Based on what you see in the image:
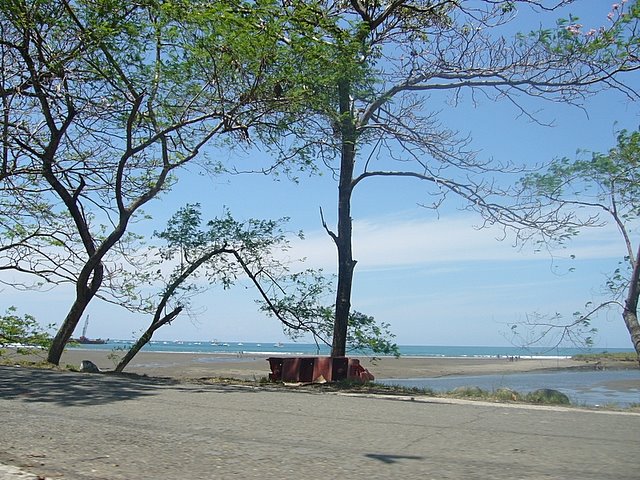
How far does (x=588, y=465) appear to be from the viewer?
5.68 meters

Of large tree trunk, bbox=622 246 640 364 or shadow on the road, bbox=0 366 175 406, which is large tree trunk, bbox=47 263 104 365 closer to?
shadow on the road, bbox=0 366 175 406

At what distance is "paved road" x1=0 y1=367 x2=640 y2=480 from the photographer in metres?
5.42

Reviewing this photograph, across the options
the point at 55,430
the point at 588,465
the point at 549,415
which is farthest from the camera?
the point at 549,415

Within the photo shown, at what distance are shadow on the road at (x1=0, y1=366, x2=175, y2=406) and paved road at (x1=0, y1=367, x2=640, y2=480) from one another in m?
0.04

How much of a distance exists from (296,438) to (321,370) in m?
6.66

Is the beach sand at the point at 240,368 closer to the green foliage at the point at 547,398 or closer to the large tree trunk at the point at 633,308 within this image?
the large tree trunk at the point at 633,308

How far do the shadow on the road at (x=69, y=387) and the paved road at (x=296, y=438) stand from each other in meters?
0.04

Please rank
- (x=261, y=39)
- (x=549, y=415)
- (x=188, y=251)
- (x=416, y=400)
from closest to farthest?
(x=549, y=415), (x=416, y=400), (x=261, y=39), (x=188, y=251)

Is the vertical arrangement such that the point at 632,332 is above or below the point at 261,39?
Answer: below

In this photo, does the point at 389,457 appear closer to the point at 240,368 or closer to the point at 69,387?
the point at 69,387

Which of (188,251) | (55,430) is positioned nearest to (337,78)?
(188,251)

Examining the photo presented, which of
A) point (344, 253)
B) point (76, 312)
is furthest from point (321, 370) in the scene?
point (76, 312)

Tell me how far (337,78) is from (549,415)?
733cm

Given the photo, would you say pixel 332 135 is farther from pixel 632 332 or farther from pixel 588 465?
pixel 588 465
